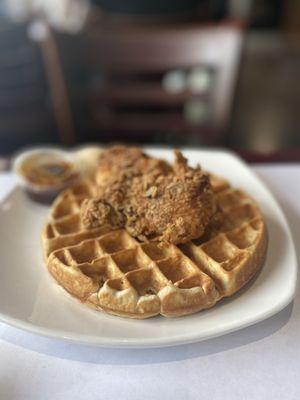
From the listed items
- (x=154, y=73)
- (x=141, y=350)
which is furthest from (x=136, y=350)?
(x=154, y=73)

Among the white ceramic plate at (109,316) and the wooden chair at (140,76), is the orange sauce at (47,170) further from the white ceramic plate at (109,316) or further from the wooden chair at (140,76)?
the wooden chair at (140,76)

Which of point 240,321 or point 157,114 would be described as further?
point 157,114

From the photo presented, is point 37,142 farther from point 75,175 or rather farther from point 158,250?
point 158,250

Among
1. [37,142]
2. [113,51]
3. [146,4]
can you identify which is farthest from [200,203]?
[146,4]

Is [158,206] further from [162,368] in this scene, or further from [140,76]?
[140,76]

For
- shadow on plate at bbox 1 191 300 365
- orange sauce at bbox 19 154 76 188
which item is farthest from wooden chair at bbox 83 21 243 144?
shadow on plate at bbox 1 191 300 365

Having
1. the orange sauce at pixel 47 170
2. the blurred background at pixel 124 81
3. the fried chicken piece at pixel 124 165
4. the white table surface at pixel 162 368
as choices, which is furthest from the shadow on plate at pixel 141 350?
the blurred background at pixel 124 81
